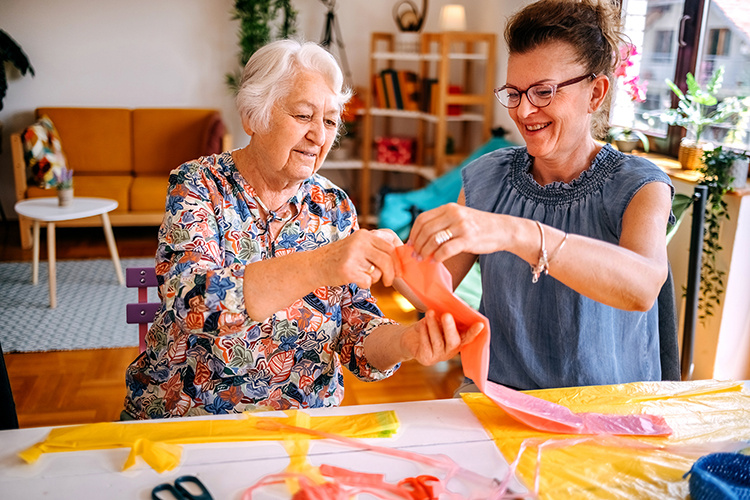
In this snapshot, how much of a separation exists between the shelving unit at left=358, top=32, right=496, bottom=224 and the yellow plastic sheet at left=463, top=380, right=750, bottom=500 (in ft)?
12.8

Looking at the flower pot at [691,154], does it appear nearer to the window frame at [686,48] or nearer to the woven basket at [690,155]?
the woven basket at [690,155]

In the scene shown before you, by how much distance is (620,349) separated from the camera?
1.53 m

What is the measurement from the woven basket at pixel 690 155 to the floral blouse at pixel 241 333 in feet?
7.24

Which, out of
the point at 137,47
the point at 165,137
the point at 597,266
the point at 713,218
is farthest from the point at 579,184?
the point at 137,47

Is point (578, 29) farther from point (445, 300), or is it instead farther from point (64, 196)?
point (64, 196)

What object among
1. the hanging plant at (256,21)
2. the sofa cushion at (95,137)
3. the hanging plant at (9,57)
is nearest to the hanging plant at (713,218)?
the hanging plant at (256,21)

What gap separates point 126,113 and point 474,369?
529 centimetres

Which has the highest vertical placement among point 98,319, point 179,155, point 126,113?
point 126,113

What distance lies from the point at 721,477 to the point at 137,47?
19.4 ft

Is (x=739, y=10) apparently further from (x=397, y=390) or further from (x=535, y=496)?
(x=535, y=496)

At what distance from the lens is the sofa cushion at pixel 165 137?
18.6 feet

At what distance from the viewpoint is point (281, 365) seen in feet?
4.94

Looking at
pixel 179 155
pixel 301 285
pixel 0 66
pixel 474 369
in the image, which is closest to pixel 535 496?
pixel 474 369

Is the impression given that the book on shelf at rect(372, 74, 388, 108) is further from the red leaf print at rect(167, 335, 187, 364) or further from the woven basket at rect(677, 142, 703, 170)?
the red leaf print at rect(167, 335, 187, 364)
